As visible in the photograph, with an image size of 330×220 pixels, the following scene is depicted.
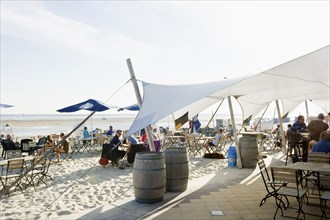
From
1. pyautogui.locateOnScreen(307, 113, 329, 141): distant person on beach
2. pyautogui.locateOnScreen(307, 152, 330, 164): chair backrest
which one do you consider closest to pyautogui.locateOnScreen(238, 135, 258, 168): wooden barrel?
pyautogui.locateOnScreen(307, 113, 329, 141): distant person on beach

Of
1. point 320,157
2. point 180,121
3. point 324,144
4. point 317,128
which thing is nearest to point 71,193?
point 180,121

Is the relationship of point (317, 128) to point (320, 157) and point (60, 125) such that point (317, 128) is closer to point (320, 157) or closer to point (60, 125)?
point (320, 157)

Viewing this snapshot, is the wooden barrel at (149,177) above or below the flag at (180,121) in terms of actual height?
below

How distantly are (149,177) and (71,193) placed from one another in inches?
84.9

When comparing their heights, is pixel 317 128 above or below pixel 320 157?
above

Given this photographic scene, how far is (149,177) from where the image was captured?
4883mm

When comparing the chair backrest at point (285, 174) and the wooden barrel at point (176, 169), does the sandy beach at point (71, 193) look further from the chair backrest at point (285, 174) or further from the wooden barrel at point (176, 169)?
the chair backrest at point (285, 174)

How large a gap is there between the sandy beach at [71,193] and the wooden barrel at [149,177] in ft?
2.28

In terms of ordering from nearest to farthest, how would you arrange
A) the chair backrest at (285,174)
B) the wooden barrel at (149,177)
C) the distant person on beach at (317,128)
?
1. the chair backrest at (285,174)
2. the wooden barrel at (149,177)
3. the distant person on beach at (317,128)

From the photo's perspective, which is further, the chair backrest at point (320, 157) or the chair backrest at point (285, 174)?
the chair backrest at point (320, 157)

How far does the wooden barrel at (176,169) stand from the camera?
558cm

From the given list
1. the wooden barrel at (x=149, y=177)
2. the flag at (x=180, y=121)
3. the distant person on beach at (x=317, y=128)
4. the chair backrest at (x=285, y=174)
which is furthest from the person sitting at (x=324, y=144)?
the flag at (x=180, y=121)

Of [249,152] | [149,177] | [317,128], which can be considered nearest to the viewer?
[149,177]

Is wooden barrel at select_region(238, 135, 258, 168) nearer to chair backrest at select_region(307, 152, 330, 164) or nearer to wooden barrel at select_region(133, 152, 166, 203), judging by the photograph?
chair backrest at select_region(307, 152, 330, 164)
